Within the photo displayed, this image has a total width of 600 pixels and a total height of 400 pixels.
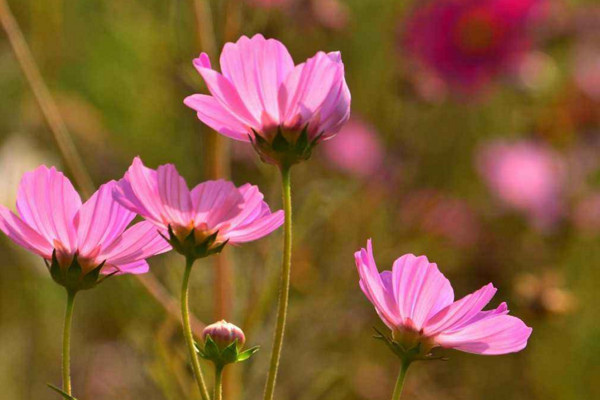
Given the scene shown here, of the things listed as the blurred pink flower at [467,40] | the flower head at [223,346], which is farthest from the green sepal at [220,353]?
the blurred pink flower at [467,40]

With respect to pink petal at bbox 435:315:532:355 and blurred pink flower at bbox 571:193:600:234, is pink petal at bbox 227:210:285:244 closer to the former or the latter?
pink petal at bbox 435:315:532:355

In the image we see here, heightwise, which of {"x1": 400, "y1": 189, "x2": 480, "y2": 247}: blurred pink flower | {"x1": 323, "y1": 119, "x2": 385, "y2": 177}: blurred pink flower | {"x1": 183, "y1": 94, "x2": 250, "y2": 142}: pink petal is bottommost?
{"x1": 400, "y1": 189, "x2": 480, "y2": 247}: blurred pink flower

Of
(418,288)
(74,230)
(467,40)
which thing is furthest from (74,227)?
(467,40)

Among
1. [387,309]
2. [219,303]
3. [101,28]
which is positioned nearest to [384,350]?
[219,303]

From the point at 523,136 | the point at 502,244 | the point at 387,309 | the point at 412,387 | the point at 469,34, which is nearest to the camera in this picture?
the point at 387,309

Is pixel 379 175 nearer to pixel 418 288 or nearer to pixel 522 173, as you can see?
pixel 522 173

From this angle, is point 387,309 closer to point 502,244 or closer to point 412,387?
point 412,387

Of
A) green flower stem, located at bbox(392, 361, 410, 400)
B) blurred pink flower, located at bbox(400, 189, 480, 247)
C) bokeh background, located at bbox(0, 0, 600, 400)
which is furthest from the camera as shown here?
blurred pink flower, located at bbox(400, 189, 480, 247)

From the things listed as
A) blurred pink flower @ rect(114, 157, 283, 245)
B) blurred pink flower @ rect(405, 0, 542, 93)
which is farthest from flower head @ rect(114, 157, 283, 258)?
blurred pink flower @ rect(405, 0, 542, 93)
